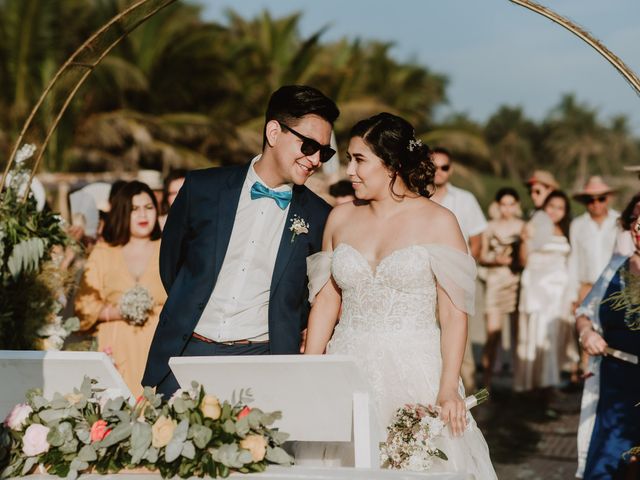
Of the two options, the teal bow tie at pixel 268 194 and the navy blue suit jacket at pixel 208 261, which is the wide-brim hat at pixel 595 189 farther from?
the teal bow tie at pixel 268 194

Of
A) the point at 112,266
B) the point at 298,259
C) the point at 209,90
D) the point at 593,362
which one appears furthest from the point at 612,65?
the point at 209,90

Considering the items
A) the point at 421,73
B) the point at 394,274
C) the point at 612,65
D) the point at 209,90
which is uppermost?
the point at 421,73

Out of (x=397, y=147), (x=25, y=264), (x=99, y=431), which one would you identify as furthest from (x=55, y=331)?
(x=397, y=147)

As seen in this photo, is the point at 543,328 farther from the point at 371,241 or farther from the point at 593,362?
the point at 371,241

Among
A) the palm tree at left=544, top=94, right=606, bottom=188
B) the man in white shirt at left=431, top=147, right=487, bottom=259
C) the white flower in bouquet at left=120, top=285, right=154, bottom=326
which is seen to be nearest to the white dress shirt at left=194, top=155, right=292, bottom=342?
the white flower in bouquet at left=120, top=285, right=154, bottom=326

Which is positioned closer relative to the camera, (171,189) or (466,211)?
(171,189)

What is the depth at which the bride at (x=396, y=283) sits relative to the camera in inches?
164

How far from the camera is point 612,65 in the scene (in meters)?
4.28

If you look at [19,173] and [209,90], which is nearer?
[19,173]

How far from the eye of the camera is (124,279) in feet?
20.8

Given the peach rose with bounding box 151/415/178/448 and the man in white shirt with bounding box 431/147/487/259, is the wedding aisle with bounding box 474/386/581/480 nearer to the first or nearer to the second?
the man in white shirt with bounding box 431/147/487/259

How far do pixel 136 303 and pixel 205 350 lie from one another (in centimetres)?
180

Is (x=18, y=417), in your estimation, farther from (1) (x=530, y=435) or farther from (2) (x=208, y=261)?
(1) (x=530, y=435)

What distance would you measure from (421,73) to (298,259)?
30401 millimetres
